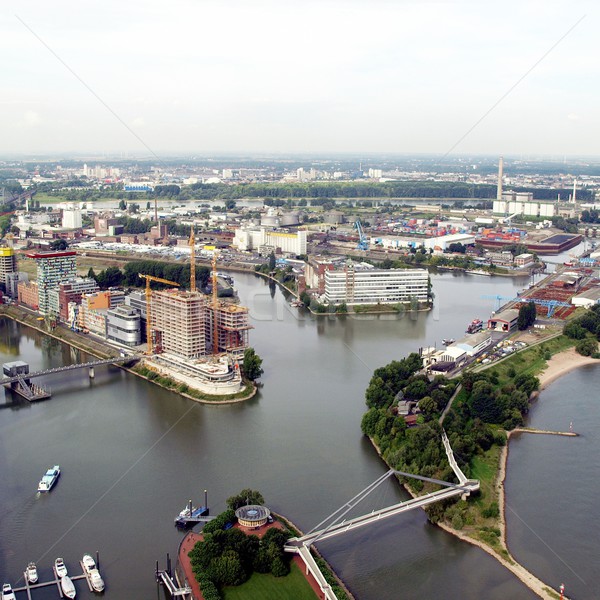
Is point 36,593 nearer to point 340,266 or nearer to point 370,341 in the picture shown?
point 370,341

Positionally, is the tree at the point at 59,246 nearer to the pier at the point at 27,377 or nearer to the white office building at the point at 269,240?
the white office building at the point at 269,240

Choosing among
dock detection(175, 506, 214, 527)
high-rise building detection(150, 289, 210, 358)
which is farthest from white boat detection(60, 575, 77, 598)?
high-rise building detection(150, 289, 210, 358)

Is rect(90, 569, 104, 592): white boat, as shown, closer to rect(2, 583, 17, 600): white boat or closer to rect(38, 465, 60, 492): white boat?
rect(2, 583, 17, 600): white boat

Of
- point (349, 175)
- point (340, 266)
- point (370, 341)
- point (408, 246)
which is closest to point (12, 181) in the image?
point (349, 175)

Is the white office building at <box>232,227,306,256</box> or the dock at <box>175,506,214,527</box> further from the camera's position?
the white office building at <box>232,227,306,256</box>

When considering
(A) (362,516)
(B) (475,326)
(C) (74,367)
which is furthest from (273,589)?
(B) (475,326)

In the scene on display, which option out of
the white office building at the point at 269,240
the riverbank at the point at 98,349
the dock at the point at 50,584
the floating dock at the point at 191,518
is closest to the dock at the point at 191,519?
the floating dock at the point at 191,518
